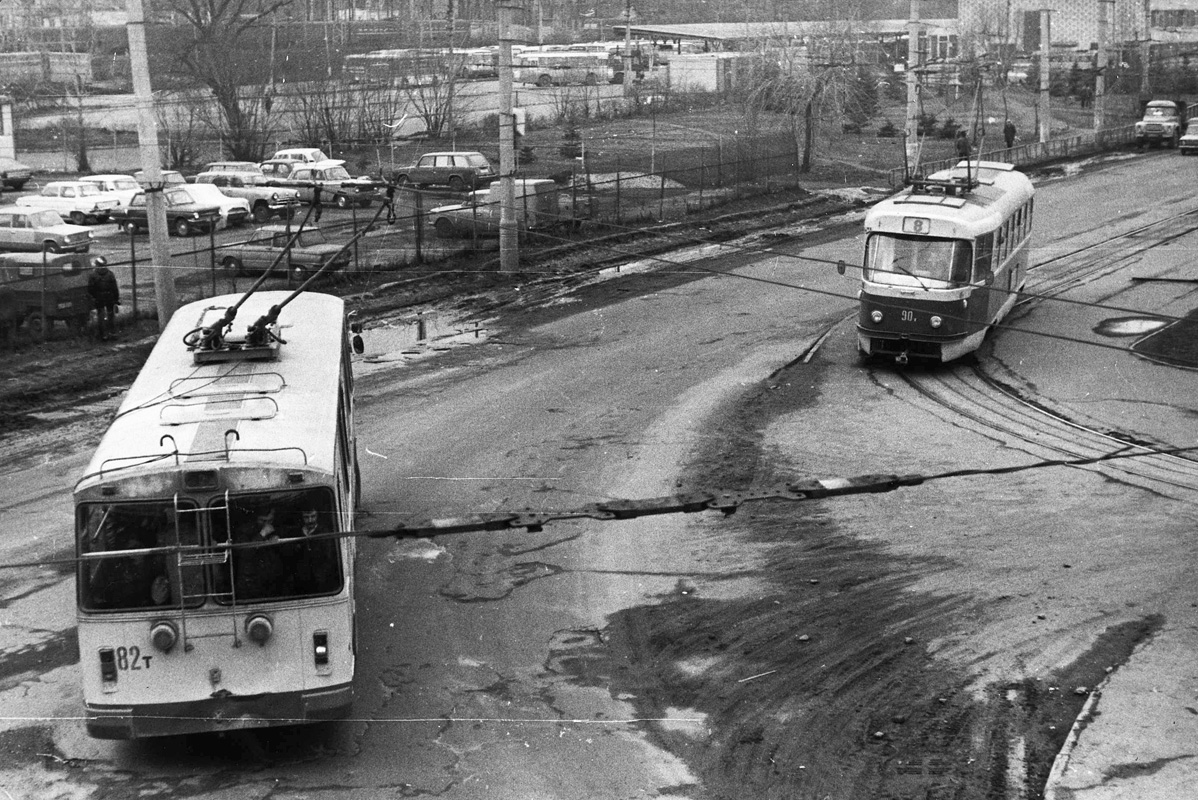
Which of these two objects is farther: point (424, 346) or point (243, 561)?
point (424, 346)

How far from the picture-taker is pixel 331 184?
4769cm

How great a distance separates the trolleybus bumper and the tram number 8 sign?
16.3m

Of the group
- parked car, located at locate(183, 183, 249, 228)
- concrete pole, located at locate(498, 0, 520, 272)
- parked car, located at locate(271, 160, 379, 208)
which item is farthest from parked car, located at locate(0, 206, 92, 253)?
concrete pole, located at locate(498, 0, 520, 272)

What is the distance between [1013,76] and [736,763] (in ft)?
311

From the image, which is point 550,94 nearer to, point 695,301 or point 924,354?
point 695,301

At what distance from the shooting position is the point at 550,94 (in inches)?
3194

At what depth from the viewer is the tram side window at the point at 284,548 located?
10.2 m

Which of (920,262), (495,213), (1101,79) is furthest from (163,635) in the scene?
(1101,79)

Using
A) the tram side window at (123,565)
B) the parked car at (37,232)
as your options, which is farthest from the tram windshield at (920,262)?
the parked car at (37,232)

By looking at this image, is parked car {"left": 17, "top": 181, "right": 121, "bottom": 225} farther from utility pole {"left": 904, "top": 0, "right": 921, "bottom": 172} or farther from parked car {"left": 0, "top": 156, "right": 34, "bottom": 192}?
utility pole {"left": 904, "top": 0, "right": 921, "bottom": 172}

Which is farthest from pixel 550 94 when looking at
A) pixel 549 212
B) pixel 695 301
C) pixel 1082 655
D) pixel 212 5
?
pixel 1082 655

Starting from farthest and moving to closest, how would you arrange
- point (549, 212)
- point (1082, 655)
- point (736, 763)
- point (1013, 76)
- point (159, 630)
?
point (1013, 76), point (549, 212), point (1082, 655), point (736, 763), point (159, 630)

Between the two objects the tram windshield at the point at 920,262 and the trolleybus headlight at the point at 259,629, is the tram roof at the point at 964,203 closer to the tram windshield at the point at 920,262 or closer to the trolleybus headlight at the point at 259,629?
the tram windshield at the point at 920,262

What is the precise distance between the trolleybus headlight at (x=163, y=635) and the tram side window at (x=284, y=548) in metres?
0.54
